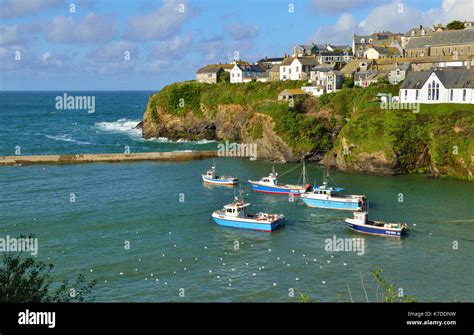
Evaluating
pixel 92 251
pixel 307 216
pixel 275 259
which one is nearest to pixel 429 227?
pixel 307 216

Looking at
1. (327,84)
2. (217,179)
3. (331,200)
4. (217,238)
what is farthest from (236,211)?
(327,84)

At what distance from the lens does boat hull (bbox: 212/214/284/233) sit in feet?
134

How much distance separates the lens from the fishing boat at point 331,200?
154 ft

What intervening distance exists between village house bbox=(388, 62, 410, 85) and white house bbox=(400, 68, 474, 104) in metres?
10.7

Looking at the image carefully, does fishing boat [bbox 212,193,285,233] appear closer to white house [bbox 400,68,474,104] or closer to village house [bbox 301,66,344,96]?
white house [bbox 400,68,474,104]

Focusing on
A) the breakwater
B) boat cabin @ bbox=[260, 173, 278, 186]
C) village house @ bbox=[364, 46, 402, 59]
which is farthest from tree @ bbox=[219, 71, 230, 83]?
boat cabin @ bbox=[260, 173, 278, 186]

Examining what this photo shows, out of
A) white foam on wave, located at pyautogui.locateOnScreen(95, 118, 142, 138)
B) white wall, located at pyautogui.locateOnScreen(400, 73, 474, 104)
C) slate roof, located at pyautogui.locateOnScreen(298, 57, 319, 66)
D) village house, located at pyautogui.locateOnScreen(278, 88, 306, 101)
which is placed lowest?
white foam on wave, located at pyautogui.locateOnScreen(95, 118, 142, 138)

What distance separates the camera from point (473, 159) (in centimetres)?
5703

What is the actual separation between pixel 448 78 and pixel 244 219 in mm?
41018

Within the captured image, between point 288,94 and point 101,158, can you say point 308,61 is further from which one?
point 101,158

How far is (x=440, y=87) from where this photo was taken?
2648 inches

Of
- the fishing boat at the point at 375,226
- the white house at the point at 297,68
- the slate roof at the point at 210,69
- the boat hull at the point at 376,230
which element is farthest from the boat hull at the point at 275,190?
the slate roof at the point at 210,69

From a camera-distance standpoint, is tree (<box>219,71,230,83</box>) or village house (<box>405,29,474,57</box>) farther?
tree (<box>219,71,230,83</box>)
